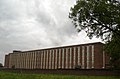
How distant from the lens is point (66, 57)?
316ft

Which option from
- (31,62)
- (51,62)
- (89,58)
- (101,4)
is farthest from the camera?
(31,62)

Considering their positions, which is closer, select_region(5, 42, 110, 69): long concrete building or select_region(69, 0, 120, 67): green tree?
select_region(69, 0, 120, 67): green tree

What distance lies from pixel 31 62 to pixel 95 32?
83.2 m

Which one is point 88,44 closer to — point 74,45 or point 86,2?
point 74,45

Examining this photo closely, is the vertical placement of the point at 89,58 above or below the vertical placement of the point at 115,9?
below

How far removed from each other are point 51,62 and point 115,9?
2777 inches

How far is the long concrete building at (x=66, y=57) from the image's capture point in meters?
81.8

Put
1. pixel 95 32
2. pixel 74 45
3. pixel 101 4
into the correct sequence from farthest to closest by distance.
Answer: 1. pixel 74 45
2. pixel 95 32
3. pixel 101 4

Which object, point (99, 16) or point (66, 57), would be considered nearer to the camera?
point (99, 16)

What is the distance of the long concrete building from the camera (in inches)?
3219

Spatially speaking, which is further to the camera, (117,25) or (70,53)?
(70,53)

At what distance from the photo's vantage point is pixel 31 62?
387 feet

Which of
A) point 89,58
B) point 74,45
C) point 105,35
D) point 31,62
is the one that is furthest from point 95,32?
point 31,62

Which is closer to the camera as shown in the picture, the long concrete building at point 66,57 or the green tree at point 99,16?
the green tree at point 99,16
